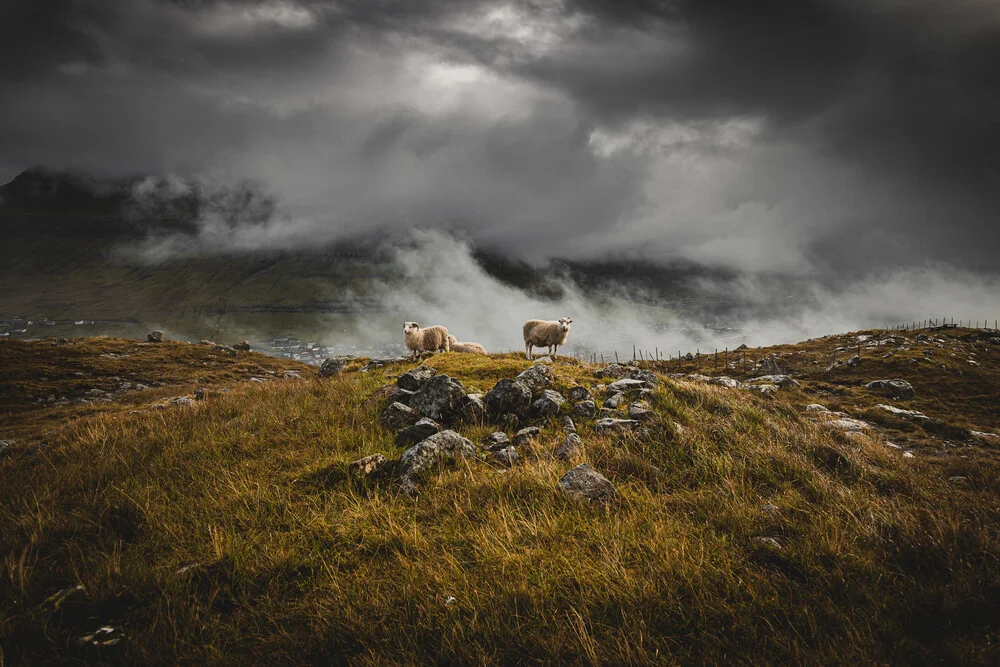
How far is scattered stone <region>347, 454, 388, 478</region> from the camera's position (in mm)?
5176

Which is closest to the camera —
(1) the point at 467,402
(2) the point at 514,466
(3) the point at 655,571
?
(3) the point at 655,571

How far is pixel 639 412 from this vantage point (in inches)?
284

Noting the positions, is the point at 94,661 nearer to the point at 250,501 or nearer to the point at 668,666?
the point at 250,501

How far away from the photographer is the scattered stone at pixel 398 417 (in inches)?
282

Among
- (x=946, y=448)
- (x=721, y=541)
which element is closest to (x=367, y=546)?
(x=721, y=541)

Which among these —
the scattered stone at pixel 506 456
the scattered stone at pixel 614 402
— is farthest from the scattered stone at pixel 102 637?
the scattered stone at pixel 614 402

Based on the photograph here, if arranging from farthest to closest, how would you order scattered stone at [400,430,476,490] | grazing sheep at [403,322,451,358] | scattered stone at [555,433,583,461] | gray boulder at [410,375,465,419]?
grazing sheep at [403,322,451,358] → gray boulder at [410,375,465,419] → scattered stone at [555,433,583,461] → scattered stone at [400,430,476,490]

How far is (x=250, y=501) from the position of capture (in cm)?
457

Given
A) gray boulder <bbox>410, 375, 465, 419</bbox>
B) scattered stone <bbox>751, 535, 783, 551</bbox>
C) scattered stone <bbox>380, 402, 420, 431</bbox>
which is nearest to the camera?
scattered stone <bbox>751, 535, 783, 551</bbox>

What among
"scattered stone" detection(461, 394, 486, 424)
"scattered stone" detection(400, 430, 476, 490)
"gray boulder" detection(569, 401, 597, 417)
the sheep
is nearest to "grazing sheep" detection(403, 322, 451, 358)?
the sheep

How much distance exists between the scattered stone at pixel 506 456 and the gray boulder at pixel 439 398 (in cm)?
187

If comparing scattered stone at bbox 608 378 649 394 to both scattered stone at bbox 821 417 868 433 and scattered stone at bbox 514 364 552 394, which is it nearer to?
scattered stone at bbox 514 364 552 394

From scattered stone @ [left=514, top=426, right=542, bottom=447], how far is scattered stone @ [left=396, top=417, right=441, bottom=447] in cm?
136

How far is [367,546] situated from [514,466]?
2.16 metres
